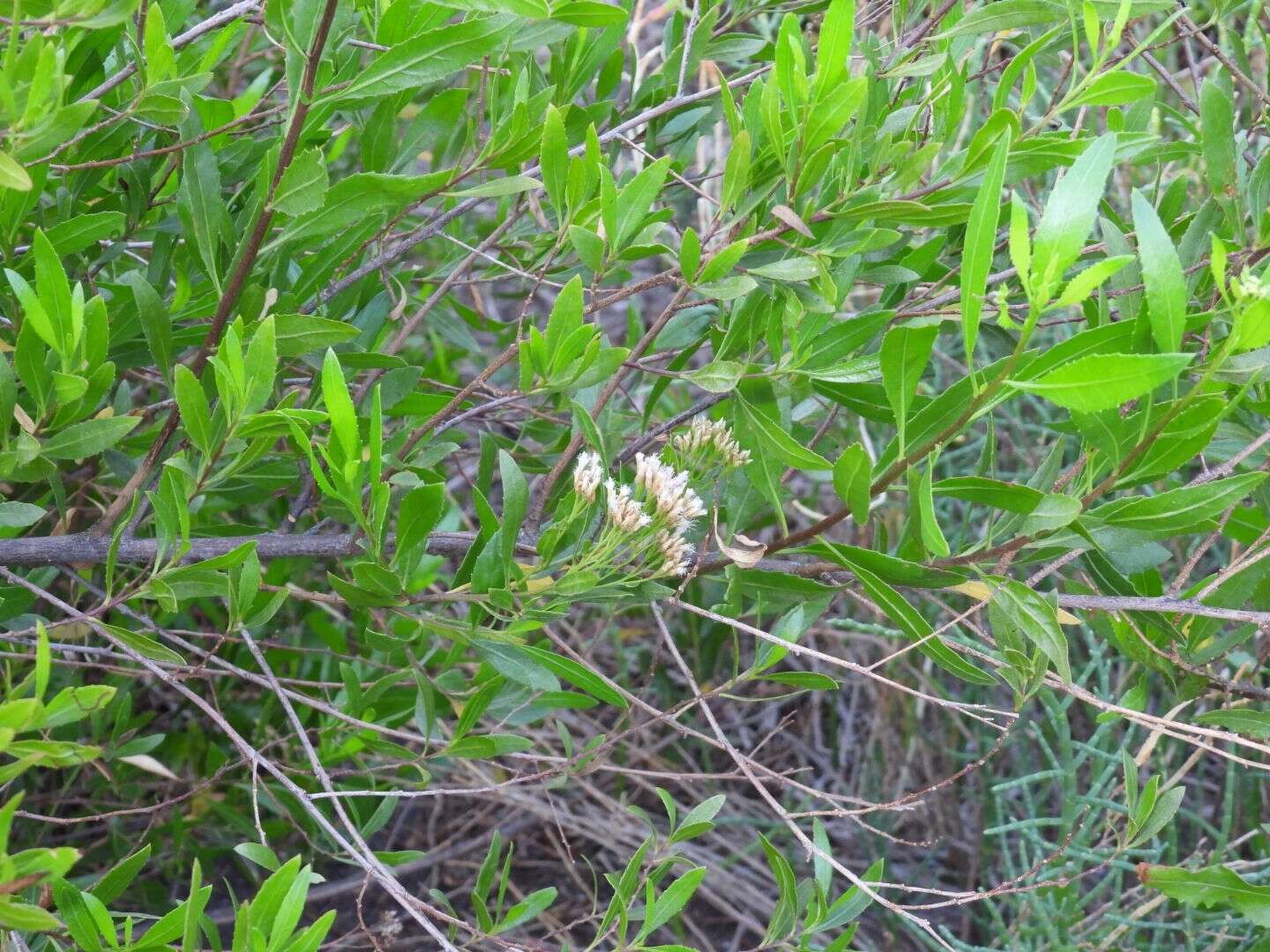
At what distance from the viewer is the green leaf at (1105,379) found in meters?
0.83

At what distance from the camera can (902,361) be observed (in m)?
0.99

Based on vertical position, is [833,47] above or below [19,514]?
above

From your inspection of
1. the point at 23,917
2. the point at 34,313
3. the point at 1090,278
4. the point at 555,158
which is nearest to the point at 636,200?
the point at 555,158

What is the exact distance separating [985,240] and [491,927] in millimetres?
845

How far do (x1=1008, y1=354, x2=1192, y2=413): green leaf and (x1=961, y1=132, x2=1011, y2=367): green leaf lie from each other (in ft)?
0.22

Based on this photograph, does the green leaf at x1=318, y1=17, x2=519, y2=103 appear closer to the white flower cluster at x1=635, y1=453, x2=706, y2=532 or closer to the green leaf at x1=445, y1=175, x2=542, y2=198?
the green leaf at x1=445, y1=175, x2=542, y2=198

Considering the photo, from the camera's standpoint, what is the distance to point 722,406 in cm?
133

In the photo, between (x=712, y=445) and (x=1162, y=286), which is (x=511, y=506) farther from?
(x=1162, y=286)

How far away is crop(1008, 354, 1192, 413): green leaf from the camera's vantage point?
0.83 meters

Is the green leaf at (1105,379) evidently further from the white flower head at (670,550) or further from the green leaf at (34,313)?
the green leaf at (34,313)

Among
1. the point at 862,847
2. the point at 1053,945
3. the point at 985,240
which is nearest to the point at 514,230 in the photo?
the point at 985,240

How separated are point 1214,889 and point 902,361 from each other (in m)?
0.67

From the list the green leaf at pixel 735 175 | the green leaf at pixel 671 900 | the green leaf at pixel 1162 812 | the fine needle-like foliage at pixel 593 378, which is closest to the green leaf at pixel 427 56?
the fine needle-like foliage at pixel 593 378

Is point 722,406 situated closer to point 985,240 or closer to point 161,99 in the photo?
point 985,240
